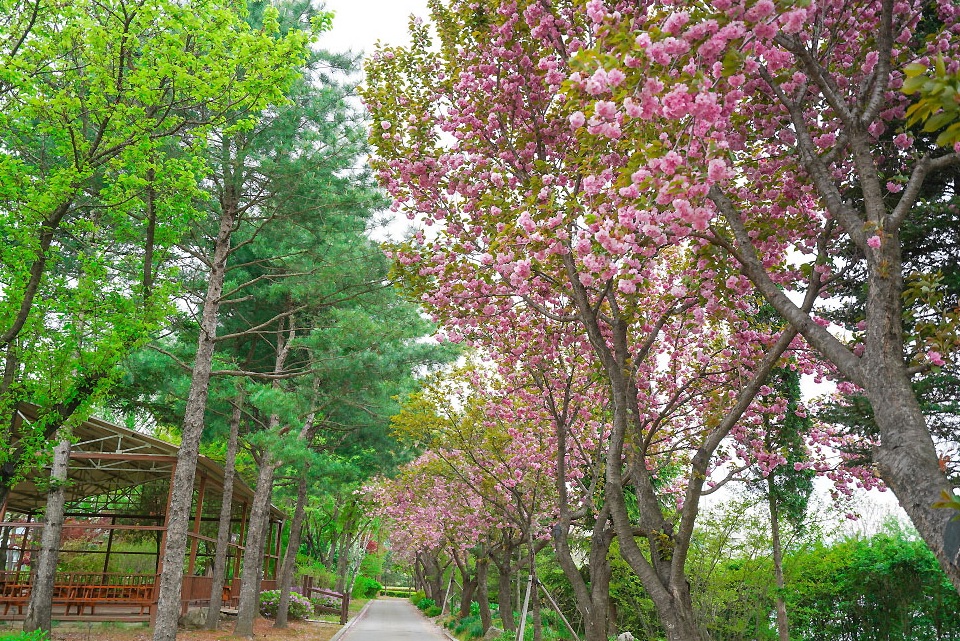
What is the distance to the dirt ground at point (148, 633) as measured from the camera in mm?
10945

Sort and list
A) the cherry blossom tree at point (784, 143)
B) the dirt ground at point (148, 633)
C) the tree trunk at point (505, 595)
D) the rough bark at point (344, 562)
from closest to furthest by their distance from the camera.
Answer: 1. the cherry blossom tree at point (784, 143)
2. the dirt ground at point (148, 633)
3. the tree trunk at point (505, 595)
4. the rough bark at point (344, 562)

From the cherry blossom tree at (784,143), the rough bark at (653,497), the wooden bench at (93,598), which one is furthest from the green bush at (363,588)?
the cherry blossom tree at (784,143)

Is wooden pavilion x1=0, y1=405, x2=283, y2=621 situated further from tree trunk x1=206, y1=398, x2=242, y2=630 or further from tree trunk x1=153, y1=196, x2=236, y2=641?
tree trunk x1=153, y1=196, x2=236, y2=641

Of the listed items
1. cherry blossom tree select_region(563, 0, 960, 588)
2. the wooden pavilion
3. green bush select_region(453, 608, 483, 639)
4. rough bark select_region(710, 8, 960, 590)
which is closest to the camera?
rough bark select_region(710, 8, 960, 590)

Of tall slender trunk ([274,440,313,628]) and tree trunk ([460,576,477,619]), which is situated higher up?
tall slender trunk ([274,440,313,628])

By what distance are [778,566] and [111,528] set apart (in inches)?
480

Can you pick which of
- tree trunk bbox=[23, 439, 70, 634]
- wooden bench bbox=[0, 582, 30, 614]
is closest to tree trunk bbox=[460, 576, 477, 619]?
wooden bench bbox=[0, 582, 30, 614]

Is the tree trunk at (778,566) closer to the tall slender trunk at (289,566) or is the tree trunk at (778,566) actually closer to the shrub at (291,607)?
the tall slender trunk at (289,566)

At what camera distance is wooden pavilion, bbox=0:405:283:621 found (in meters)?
11.7

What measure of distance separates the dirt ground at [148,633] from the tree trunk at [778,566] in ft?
33.4

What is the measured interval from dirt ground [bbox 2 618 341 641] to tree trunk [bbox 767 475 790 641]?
10.2 m

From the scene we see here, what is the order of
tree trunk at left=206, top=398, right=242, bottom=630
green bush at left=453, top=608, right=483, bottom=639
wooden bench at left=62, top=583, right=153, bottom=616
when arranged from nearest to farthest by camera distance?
wooden bench at left=62, top=583, right=153, bottom=616 < tree trunk at left=206, top=398, right=242, bottom=630 < green bush at left=453, top=608, right=483, bottom=639

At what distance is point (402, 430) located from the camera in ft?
39.4

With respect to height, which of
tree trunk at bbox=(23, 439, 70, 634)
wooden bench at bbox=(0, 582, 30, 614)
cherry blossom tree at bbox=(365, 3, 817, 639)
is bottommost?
wooden bench at bbox=(0, 582, 30, 614)
